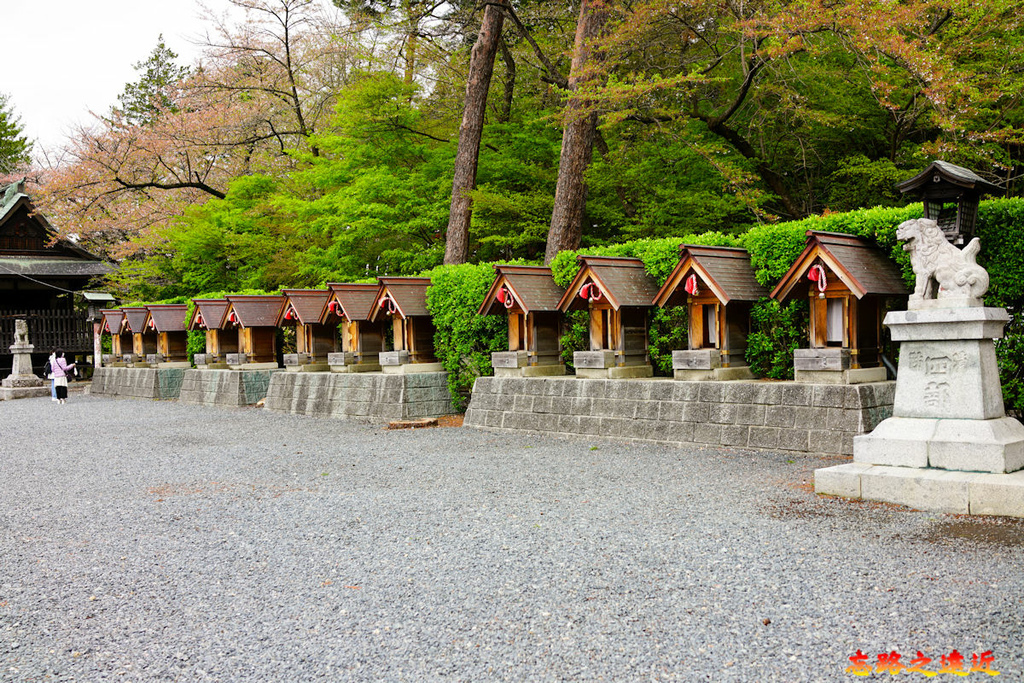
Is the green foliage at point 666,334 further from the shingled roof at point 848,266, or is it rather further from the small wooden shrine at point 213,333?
the small wooden shrine at point 213,333

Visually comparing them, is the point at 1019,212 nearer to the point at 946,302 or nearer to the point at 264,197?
the point at 946,302

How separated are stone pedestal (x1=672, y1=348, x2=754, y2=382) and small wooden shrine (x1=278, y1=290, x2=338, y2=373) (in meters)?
9.71

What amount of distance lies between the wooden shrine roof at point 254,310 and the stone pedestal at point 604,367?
10.1m

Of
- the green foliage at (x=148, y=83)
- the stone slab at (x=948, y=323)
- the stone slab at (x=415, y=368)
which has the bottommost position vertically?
the stone slab at (x=415, y=368)

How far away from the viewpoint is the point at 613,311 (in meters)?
12.4

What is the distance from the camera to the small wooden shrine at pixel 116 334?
26938mm

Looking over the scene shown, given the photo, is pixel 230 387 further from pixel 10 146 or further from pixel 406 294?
pixel 10 146

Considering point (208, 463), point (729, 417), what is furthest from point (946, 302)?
point (208, 463)

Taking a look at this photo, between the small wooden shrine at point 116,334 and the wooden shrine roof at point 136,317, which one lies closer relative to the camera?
the wooden shrine roof at point 136,317

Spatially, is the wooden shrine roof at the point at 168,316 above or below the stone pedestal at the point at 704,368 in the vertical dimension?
above

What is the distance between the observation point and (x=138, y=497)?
8.25 metres

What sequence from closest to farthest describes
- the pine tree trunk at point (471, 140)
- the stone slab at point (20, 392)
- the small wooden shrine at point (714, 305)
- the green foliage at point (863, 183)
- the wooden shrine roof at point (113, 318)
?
the small wooden shrine at point (714, 305) → the green foliage at point (863, 183) → the pine tree trunk at point (471, 140) → the stone slab at point (20, 392) → the wooden shrine roof at point (113, 318)

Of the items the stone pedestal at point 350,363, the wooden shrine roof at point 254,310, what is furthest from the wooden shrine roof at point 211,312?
the stone pedestal at point 350,363

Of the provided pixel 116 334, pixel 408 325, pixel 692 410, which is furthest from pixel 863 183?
pixel 116 334
